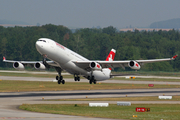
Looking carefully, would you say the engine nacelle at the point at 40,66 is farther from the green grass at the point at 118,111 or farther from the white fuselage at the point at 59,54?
the green grass at the point at 118,111

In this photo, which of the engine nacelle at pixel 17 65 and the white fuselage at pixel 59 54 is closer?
the white fuselage at pixel 59 54

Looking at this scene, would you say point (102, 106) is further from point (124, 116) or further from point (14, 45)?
point (14, 45)

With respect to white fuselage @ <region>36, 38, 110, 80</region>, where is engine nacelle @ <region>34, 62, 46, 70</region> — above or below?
below

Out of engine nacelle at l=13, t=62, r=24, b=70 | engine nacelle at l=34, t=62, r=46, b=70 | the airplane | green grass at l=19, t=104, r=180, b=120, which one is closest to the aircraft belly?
the airplane

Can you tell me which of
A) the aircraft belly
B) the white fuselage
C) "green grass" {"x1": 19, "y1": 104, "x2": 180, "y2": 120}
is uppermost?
the white fuselage

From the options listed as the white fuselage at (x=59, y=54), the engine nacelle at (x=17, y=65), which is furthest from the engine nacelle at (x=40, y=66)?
the engine nacelle at (x=17, y=65)

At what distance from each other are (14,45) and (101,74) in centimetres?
11632

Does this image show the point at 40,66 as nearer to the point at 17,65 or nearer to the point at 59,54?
the point at 17,65

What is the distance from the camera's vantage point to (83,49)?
18050cm

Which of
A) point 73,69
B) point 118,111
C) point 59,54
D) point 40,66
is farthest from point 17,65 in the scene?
point 118,111

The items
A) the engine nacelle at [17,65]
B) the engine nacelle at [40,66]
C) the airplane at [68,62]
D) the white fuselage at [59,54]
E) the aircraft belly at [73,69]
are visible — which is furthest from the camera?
the engine nacelle at [17,65]

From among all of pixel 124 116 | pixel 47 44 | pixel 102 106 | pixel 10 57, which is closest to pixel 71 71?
pixel 47 44

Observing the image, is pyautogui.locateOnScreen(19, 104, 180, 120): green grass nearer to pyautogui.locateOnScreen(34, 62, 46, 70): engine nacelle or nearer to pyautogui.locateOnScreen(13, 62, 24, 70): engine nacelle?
pyautogui.locateOnScreen(34, 62, 46, 70): engine nacelle

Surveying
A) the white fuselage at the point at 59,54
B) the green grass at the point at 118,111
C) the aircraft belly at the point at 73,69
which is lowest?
the green grass at the point at 118,111
